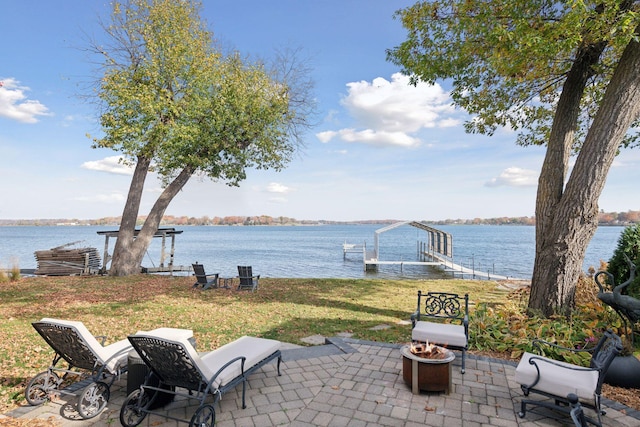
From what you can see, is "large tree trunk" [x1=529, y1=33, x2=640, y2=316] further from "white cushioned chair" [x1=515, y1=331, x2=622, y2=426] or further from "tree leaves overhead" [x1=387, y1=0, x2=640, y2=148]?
"white cushioned chair" [x1=515, y1=331, x2=622, y2=426]

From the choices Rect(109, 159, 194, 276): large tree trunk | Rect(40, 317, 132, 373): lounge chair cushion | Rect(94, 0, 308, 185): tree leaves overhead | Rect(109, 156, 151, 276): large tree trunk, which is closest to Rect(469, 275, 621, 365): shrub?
Rect(40, 317, 132, 373): lounge chair cushion

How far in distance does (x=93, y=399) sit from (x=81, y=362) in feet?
1.69

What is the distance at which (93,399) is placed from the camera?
3.30 m

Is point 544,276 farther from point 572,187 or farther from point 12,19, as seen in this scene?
point 12,19

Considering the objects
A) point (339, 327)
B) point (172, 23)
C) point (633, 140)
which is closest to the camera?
point (339, 327)

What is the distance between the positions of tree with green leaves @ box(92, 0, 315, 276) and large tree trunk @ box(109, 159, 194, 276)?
41 mm

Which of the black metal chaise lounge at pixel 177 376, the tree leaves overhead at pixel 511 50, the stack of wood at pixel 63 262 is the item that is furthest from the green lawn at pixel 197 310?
the tree leaves overhead at pixel 511 50

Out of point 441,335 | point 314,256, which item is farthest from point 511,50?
point 314,256

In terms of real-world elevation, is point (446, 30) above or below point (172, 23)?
below

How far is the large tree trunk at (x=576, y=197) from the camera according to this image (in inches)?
225

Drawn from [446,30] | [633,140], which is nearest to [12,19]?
[446,30]

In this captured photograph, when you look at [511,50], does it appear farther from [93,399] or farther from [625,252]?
[93,399]

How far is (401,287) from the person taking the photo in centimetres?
1274

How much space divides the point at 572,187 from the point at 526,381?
4252 millimetres
